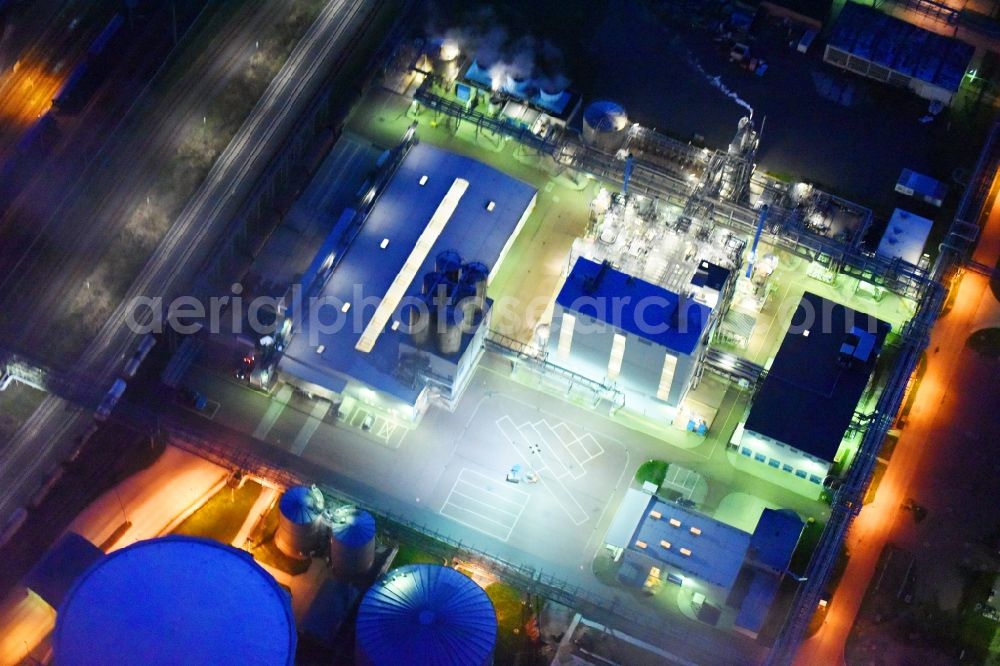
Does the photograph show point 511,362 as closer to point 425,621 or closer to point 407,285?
point 407,285

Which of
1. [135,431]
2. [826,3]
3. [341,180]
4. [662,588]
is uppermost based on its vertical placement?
[826,3]

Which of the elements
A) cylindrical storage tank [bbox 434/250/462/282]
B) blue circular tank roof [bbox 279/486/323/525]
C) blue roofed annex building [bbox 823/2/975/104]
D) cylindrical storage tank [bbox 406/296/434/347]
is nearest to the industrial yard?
blue circular tank roof [bbox 279/486/323/525]

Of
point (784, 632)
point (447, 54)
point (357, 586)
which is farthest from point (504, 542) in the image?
point (447, 54)

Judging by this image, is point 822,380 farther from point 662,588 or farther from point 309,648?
point 309,648

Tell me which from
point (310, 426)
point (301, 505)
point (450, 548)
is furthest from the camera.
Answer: point (310, 426)

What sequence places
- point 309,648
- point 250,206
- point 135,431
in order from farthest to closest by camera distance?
point 250,206 → point 135,431 → point 309,648

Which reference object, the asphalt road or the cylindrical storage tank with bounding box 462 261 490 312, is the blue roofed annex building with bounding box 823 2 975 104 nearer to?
the asphalt road

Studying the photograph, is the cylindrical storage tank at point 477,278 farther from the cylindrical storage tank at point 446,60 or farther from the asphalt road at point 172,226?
the cylindrical storage tank at point 446,60

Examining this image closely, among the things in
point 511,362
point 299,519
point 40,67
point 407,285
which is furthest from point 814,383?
point 40,67
